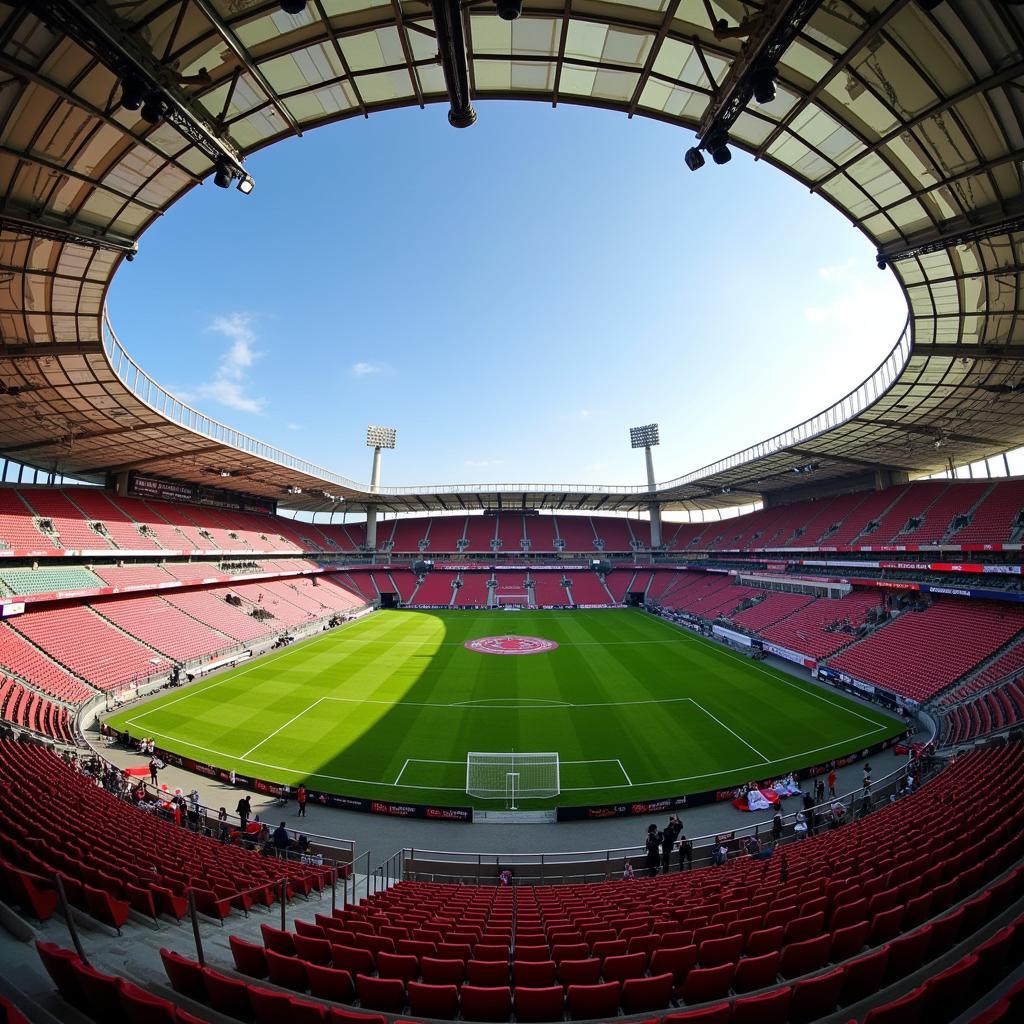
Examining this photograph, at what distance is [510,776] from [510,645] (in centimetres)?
2223

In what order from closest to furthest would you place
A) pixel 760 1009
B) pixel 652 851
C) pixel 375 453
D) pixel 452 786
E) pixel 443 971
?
pixel 760 1009 < pixel 443 971 < pixel 652 851 < pixel 452 786 < pixel 375 453

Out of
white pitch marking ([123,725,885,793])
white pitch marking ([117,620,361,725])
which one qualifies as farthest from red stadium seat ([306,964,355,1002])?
white pitch marking ([117,620,361,725])

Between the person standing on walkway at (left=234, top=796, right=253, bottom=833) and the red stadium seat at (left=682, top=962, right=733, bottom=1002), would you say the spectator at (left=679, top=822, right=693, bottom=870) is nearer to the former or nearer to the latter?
the red stadium seat at (left=682, top=962, right=733, bottom=1002)

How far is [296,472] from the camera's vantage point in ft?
153

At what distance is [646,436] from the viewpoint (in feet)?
256

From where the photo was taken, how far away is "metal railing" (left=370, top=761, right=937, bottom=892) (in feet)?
44.0

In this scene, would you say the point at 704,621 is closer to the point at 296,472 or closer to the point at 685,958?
the point at 296,472

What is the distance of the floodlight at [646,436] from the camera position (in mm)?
77938

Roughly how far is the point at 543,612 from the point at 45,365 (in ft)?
152

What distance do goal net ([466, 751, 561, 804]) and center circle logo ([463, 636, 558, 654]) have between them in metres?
18.2

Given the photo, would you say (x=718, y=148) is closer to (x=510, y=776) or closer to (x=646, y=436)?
(x=510, y=776)

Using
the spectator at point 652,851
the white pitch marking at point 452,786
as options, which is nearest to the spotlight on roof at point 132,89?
the spectator at point 652,851

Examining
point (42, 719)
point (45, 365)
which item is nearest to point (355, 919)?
point (42, 719)

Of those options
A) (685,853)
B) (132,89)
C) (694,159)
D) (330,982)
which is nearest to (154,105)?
(132,89)
